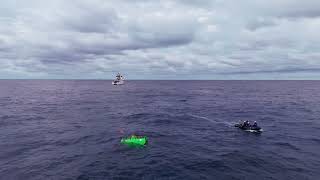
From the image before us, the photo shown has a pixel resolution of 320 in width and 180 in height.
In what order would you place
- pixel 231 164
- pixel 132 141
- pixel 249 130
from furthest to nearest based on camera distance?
1. pixel 249 130
2. pixel 132 141
3. pixel 231 164

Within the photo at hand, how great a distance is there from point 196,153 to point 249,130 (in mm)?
23679

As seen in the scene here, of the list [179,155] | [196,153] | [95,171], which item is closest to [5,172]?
[95,171]

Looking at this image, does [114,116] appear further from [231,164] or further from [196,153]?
[231,164]

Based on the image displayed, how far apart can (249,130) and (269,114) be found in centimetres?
3620

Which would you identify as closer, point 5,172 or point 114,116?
point 5,172

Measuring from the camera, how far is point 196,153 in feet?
170

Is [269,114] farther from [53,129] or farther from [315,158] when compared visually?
[53,129]

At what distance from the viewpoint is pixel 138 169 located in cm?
4241

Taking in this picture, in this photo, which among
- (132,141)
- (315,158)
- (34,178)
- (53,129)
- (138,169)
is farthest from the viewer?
(53,129)

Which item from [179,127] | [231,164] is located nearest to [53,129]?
[179,127]

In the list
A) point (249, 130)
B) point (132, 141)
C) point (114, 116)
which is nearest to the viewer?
point (132, 141)

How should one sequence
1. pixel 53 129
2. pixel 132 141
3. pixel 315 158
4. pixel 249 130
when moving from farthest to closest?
pixel 53 129 → pixel 249 130 → pixel 132 141 → pixel 315 158

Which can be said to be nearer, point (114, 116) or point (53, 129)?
point (53, 129)

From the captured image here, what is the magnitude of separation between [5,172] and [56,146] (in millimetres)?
15165
